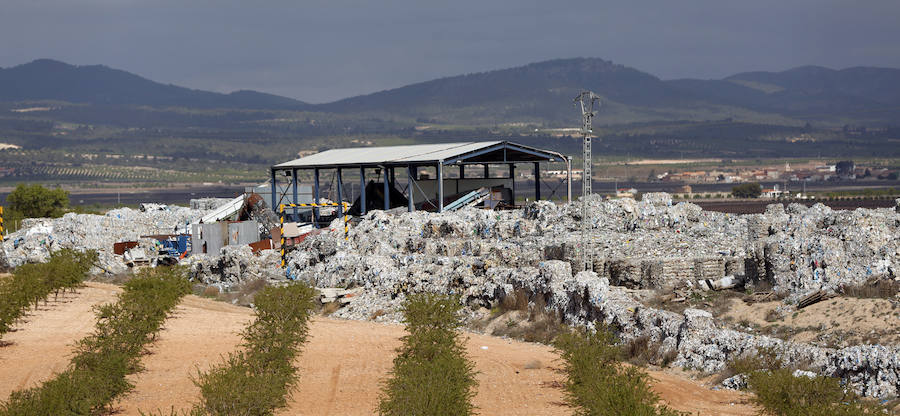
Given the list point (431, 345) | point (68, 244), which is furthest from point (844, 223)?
point (68, 244)

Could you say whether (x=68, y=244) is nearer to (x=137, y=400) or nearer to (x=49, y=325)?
(x=49, y=325)

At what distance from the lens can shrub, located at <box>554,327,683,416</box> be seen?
14.0m

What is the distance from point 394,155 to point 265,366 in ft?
101

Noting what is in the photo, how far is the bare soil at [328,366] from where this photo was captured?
56.9 ft

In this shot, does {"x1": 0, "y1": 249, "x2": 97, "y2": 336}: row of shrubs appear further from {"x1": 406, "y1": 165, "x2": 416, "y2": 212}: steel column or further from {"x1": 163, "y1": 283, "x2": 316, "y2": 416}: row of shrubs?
{"x1": 406, "y1": 165, "x2": 416, "y2": 212}: steel column

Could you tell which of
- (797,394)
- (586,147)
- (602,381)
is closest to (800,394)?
(797,394)

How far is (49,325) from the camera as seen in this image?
25328mm

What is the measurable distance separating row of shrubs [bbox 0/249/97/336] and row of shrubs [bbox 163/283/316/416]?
18.5 ft

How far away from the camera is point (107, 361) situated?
1747 cm

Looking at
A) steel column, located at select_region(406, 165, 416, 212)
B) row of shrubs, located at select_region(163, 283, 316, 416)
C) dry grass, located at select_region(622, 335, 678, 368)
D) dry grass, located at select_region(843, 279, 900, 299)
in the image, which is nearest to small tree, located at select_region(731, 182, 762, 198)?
steel column, located at select_region(406, 165, 416, 212)

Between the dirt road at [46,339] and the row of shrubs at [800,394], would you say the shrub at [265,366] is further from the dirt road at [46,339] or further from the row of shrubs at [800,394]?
the row of shrubs at [800,394]

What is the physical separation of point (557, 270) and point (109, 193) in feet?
485

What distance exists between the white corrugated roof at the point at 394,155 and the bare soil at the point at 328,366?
750 inches

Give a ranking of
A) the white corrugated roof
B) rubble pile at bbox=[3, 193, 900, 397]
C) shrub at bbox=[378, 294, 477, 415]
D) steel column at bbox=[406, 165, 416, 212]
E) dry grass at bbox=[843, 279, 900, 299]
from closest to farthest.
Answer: shrub at bbox=[378, 294, 477, 415] → rubble pile at bbox=[3, 193, 900, 397] → dry grass at bbox=[843, 279, 900, 299] → steel column at bbox=[406, 165, 416, 212] → the white corrugated roof
